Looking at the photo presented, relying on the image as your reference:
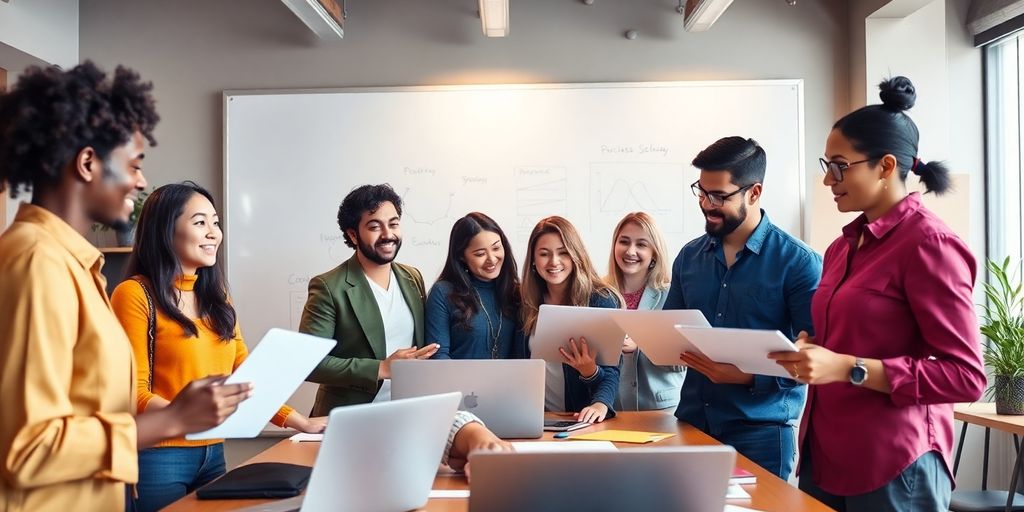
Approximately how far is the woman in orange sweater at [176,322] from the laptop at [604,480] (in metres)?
1.09

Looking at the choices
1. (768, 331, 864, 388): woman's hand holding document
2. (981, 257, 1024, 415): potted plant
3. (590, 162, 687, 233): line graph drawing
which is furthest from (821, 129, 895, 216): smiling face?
(590, 162, 687, 233): line graph drawing

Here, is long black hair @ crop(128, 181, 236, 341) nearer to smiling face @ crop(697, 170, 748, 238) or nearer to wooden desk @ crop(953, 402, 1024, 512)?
smiling face @ crop(697, 170, 748, 238)

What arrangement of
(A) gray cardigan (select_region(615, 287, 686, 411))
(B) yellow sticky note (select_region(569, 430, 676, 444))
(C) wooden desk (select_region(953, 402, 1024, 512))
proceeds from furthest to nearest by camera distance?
1. (C) wooden desk (select_region(953, 402, 1024, 512))
2. (A) gray cardigan (select_region(615, 287, 686, 411))
3. (B) yellow sticky note (select_region(569, 430, 676, 444))

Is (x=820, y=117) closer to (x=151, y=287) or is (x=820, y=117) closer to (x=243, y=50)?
(x=243, y=50)

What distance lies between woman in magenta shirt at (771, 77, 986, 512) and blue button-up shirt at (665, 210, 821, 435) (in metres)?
0.38

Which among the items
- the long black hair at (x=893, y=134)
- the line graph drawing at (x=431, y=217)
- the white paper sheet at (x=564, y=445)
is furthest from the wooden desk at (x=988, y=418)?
the line graph drawing at (x=431, y=217)

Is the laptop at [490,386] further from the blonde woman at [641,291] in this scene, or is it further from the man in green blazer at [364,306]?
the blonde woman at [641,291]

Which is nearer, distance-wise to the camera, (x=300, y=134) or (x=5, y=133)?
(x=5, y=133)

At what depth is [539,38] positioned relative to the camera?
15.6 feet

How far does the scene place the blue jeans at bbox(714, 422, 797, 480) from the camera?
2506 mm

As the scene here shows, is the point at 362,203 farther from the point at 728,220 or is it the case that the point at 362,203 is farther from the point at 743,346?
the point at 743,346

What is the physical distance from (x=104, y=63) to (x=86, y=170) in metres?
3.87

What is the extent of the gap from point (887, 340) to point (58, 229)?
165 centimetres

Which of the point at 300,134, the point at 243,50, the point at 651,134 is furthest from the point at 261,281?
the point at 651,134
